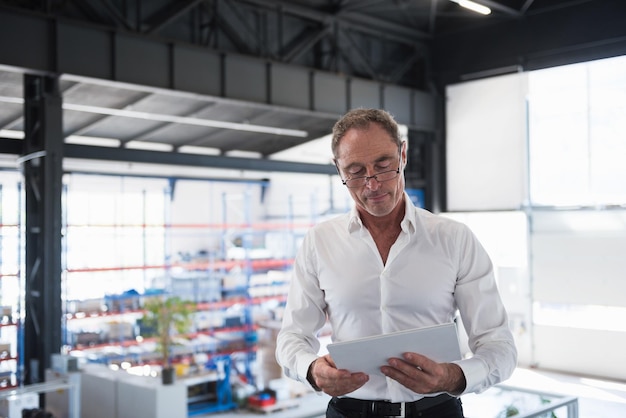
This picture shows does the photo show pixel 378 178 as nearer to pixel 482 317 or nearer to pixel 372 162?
pixel 372 162

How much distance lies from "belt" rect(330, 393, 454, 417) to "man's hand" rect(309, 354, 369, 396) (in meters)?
0.24

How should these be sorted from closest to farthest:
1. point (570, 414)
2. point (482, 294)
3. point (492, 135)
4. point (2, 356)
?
1. point (482, 294)
2. point (570, 414)
3. point (2, 356)
4. point (492, 135)

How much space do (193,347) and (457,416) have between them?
1157 cm

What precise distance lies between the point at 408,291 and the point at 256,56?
432 inches

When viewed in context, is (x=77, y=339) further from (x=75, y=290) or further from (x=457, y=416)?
(x=457, y=416)

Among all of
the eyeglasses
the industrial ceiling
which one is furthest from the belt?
the industrial ceiling

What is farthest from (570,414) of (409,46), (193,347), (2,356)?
(409,46)

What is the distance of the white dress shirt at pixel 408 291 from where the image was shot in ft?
7.42

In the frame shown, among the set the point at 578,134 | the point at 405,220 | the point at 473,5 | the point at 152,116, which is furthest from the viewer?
the point at 152,116

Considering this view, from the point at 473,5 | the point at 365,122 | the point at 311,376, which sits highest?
the point at 473,5

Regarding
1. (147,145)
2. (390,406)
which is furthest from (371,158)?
(147,145)

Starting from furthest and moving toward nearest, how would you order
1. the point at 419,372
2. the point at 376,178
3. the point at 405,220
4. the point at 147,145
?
the point at 147,145 → the point at 405,220 → the point at 376,178 → the point at 419,372

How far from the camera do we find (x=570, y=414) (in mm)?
4906

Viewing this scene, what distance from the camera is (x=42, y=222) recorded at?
9258mm
